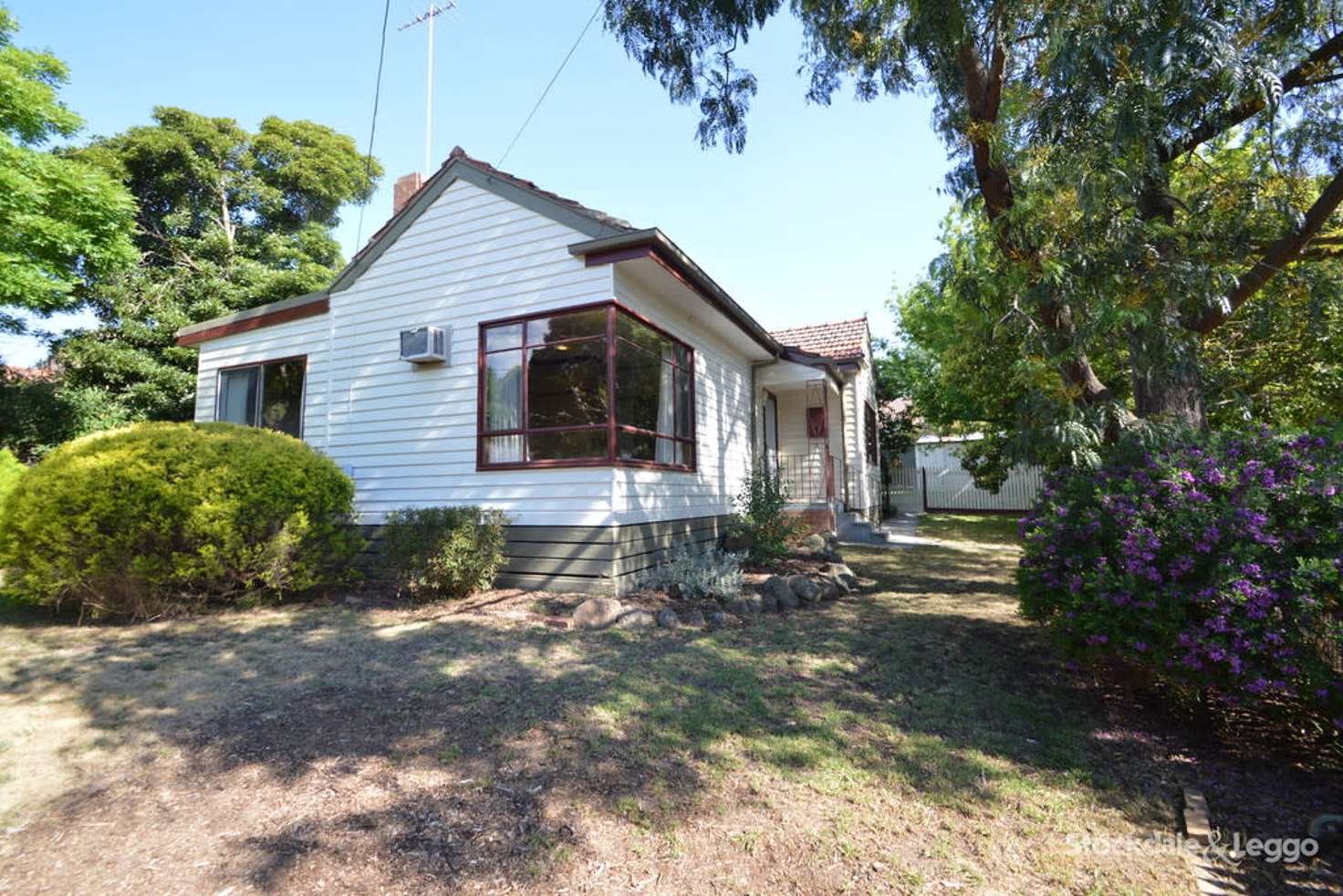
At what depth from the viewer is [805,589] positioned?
697 cm

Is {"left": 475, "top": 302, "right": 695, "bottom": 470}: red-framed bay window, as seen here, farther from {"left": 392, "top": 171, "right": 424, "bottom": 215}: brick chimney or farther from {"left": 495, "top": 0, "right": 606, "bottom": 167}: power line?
{"left": 392, "top": 171, "right": 424, "bottom": 215}: brick chimney

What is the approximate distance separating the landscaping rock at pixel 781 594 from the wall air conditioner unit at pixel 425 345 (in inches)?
196

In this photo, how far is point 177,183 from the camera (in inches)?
790

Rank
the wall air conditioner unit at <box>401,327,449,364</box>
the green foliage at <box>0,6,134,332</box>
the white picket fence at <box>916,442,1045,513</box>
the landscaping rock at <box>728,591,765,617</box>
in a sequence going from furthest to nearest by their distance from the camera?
the white picket fence at <box>916,442,1045,513</box>
the green foliage at <box>0,6,134,332</box>
the wall air conditioner unit at <box>401,327,449,364</box>
the landscaping rock at <box>728,591,765,617</box>

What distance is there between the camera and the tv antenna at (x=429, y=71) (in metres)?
9.61

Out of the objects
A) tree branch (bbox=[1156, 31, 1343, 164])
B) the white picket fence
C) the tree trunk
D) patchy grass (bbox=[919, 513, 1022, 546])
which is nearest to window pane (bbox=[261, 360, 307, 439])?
the tree trunk

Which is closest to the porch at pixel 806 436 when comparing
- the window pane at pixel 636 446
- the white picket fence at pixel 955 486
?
the window pane at pixel 636 446

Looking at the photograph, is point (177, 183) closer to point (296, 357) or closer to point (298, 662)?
point (296, 357)

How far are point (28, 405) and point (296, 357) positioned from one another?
1075 centimetres

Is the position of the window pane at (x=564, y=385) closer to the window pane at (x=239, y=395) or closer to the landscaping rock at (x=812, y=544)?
the landscaping rock at (x=812, y=544)

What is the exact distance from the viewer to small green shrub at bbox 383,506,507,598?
20.7ft

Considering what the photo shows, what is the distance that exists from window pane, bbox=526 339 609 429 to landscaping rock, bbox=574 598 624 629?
7.51ft

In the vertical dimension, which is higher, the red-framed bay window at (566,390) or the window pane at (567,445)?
the red-framed bay window at (566,390)

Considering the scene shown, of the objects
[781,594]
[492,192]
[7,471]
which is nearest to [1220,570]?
[781,594]
